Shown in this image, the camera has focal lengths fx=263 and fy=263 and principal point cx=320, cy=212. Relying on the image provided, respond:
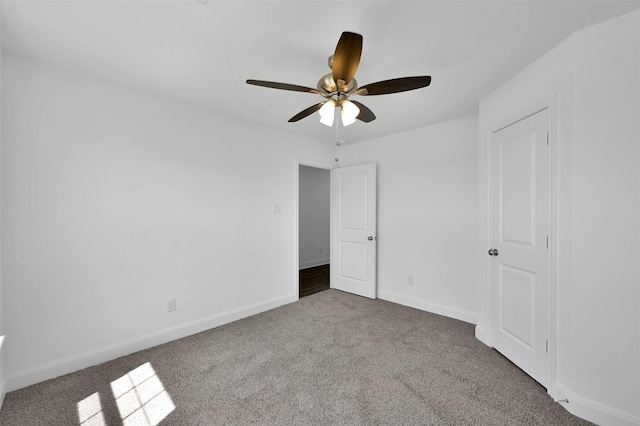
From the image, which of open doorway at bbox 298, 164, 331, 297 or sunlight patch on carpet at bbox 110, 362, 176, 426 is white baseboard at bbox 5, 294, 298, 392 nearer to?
sunlight patch on carpet at bbox 110, 362, 176, 426

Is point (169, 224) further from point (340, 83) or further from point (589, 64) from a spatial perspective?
point (589, 64)

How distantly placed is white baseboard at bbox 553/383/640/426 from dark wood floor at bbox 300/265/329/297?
115 inches

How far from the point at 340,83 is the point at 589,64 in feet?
4.98

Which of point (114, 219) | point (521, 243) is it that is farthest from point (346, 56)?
point (114, 219)

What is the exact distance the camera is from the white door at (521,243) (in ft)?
6.24

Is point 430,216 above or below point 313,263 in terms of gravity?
above

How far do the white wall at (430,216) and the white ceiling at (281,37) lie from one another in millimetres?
930

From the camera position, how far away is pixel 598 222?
1.56 m

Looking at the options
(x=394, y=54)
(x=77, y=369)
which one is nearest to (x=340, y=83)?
(x=394, y=54)

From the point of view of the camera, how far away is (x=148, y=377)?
1989mm

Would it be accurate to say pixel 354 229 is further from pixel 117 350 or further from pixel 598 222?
pixel 117 350

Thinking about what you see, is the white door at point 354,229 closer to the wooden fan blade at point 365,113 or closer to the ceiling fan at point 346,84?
the wooden fan blade at point 365,113

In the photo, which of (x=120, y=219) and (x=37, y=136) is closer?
(x=37, y=136)

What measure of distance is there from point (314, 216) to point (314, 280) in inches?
69.6
